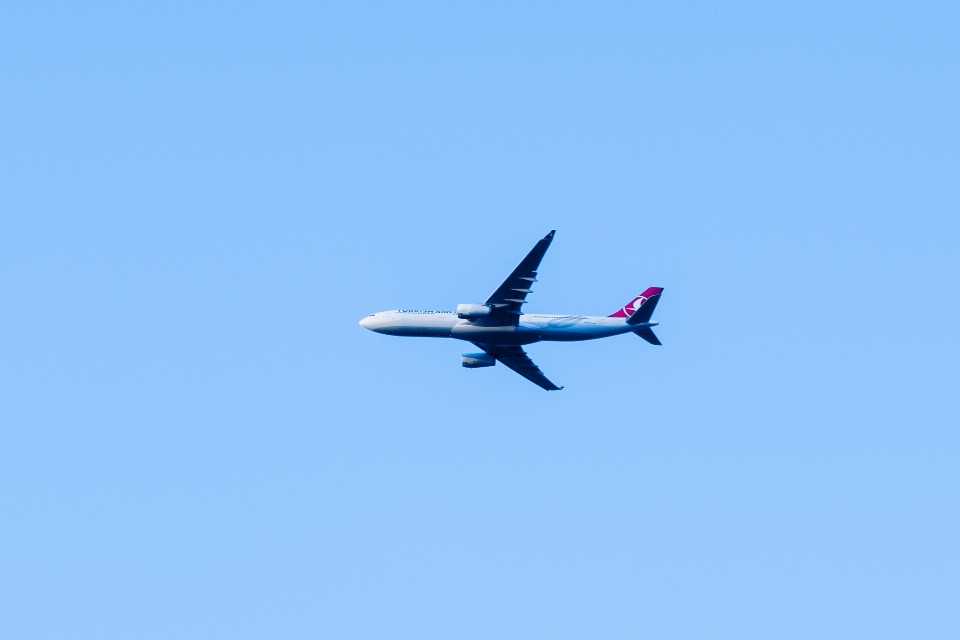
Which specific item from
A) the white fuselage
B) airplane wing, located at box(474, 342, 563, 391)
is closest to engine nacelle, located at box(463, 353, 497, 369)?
airplane wing, located at box(474, 342, 563, 391)

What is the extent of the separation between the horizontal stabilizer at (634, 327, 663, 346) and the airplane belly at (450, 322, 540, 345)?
7124 millimetres

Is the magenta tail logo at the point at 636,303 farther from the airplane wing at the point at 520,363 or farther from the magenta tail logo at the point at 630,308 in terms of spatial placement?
the airplane wing at the point at 520,363

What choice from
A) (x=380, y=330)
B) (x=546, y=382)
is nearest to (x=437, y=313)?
(x=380, y=330)

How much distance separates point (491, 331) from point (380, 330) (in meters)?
8.96

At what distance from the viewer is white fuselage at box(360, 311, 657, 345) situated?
110500 millimetres

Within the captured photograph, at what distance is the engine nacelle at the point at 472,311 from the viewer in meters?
110

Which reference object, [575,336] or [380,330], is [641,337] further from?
[380,330]

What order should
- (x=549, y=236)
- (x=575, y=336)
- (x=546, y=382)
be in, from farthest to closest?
(x=546, y=382)
(x=575, y=336)
(x=549, y=236)

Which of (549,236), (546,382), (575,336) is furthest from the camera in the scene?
(546,382)

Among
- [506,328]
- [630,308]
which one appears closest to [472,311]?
[506,328]

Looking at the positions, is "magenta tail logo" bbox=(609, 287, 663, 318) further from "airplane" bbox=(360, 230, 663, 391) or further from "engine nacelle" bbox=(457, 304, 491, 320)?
"engine nacelle" bbox=(457, 304, 491, 320)

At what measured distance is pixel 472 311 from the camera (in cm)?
10975

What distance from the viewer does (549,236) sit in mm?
102875

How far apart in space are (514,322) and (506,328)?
82 centimetres
